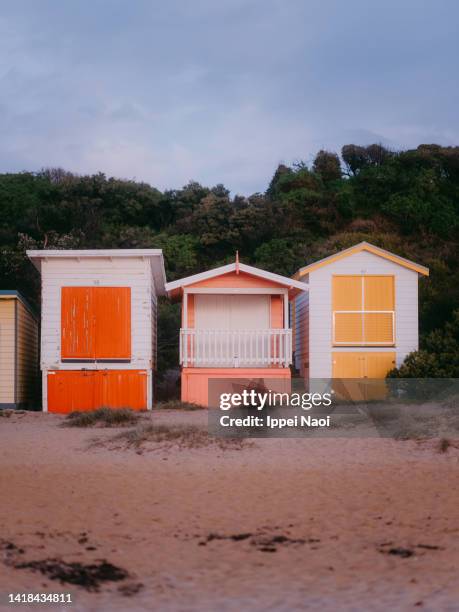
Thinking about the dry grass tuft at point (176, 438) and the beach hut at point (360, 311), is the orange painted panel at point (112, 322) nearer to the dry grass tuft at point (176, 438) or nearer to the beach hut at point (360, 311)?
the dry grass tuft at point (176, 438)

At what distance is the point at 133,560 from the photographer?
7586 mm

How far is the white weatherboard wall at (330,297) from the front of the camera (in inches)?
805

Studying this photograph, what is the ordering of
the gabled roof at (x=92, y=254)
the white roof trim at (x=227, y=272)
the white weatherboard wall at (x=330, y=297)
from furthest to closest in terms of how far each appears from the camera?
the white weatherboard wall at (x=330, y=297) < the white roof trim at (x=227, y=272) < the gabled roof at (x=92, y=254)

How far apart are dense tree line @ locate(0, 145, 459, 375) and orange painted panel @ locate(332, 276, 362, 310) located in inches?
402

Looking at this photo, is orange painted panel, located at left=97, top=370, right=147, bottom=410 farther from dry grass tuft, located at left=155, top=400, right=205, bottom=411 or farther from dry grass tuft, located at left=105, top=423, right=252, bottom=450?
dry grass tuft, located at left=105, top=423, right=252, bottom=450

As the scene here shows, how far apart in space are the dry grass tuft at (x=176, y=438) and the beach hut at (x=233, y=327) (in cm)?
500

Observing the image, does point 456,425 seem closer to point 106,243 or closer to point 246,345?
point 246,345

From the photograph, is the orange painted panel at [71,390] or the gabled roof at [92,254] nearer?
the gabled roof at [92,254]

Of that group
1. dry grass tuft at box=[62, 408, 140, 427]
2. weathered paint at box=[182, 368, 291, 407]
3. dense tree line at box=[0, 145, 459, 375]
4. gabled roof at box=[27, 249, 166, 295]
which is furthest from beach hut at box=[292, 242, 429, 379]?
dense tree line at box=[0, 145, 459, 375]

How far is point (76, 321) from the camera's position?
1811cm

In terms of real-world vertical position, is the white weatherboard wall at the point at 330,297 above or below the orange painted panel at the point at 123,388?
above

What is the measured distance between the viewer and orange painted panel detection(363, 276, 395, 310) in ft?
67.2

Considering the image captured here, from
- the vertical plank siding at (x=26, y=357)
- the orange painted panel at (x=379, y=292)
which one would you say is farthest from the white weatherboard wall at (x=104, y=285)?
the orange painted panel at (x=379, y=292)

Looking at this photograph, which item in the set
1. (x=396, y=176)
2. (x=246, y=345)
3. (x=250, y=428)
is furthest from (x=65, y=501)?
(x=396, y=176)
